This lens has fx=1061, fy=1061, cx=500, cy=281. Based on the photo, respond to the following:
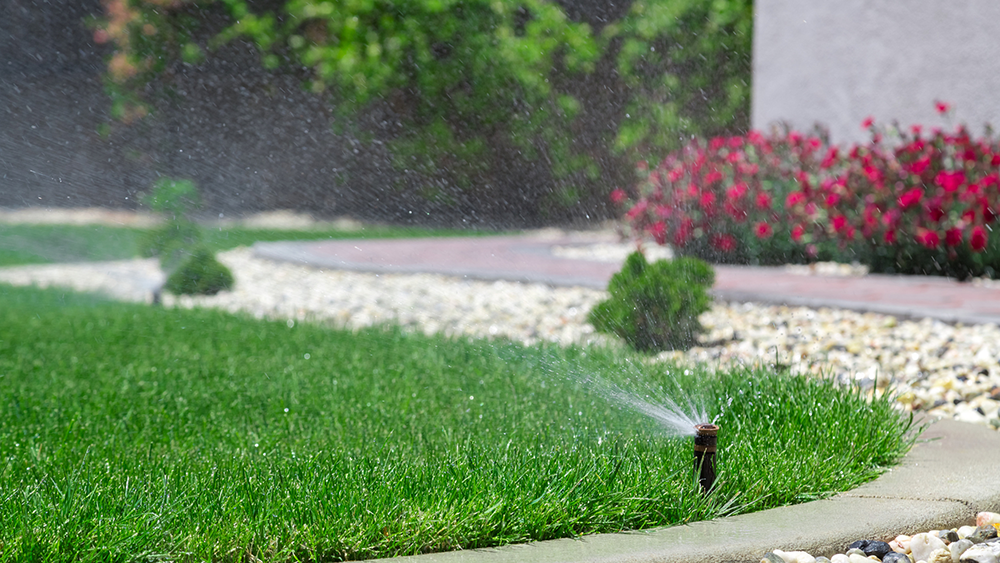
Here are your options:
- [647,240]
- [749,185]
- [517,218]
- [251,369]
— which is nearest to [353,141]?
[517,218]

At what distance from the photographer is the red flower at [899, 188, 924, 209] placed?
700 cm

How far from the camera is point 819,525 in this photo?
2.04 meters

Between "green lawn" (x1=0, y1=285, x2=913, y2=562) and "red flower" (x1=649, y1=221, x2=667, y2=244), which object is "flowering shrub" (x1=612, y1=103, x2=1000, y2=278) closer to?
"red flower" (x1=649, y1=221, x2=667, y2=244)

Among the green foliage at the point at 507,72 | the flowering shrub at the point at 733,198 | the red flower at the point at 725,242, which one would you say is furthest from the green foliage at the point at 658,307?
the green foliage at the point at 507,72

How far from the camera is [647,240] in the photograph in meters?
9.62

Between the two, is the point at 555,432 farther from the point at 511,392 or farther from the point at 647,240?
the point at 647,240

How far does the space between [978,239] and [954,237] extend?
0.53 ft

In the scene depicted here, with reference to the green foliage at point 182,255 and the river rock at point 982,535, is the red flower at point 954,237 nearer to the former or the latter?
the green foliage at point 182,255

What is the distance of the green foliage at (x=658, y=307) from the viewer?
174 inches

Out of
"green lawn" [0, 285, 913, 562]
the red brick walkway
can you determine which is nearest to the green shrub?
the red brick walkway

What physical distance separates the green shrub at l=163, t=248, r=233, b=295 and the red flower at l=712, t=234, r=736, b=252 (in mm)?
3820

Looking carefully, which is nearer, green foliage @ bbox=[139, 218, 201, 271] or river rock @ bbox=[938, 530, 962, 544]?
river rock @ bbox=[938, 530, 962, 544]

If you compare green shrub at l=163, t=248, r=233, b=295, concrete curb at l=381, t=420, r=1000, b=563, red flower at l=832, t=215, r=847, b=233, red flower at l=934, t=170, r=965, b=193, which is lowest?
concrete curb at l=381, t=420, r=1000, b=563

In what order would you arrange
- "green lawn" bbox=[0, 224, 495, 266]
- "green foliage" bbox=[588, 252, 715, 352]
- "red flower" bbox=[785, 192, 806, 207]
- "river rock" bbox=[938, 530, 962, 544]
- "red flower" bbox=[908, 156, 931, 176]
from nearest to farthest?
"river rock" bbox=[938, 530, 962, 544] < "green foliage" bbox=[588, 252, 715, 352] < "red flower" bbox=[908, 156, 931, 176] < "red flower" bbox=[785, 192, 806, 207] < "green lawn" bbox=[0, 224, 495, 266]
